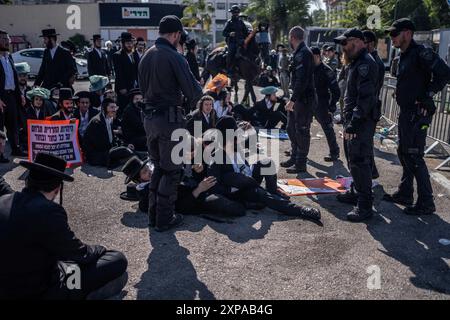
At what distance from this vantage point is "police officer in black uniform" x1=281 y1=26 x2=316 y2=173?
6621 mm

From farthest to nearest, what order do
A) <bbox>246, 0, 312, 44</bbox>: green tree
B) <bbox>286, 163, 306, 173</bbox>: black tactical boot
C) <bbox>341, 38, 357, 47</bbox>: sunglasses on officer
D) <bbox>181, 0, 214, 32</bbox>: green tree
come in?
<bbox>246, 0, 312, 44</bbox>: green tree < <bbox>181, 0, 214, 32</bbox>: green tree < <bbox>286, 163, 306, 173</bbox>: black tactical boot < <bbox>341, 38, 357, 47</bbox>: sunglasses on officer

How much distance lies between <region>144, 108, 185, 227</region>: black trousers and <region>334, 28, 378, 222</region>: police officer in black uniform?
1.95m

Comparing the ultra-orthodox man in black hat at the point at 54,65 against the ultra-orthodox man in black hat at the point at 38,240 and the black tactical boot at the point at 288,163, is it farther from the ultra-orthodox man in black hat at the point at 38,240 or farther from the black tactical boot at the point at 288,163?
the ultra-orthodox man in black hat at the point at 38,240

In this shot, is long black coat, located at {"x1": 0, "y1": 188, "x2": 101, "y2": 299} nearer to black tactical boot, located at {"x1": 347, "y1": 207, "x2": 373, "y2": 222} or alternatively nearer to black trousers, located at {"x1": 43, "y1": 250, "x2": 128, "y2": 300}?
black trousers, located at {"x1": 43, "y1": 250, "x2": 128, "y2": 300}

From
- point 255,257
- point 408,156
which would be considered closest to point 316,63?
point 408,156

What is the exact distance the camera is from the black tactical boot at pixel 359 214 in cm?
510

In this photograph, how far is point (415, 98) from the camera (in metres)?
5.24

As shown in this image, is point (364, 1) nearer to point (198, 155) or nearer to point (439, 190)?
point (439, 190)

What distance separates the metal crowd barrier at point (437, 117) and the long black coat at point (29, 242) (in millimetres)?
5384

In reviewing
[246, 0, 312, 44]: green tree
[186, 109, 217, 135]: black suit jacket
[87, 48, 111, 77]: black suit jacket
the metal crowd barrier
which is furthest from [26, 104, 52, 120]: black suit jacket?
[246, 0, 312, 44]: green tree

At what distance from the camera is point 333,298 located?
11.5 ft

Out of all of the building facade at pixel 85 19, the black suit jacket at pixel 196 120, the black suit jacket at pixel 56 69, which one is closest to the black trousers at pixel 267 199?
the black suit jacket at pixel 196 120

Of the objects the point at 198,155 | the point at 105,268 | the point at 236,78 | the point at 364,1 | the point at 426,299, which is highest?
the point at 364,1
